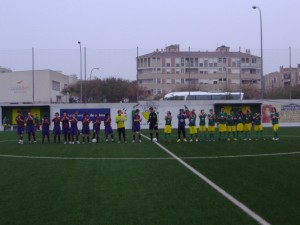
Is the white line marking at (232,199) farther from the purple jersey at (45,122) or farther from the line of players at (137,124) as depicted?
the purple jersey at (45,122)

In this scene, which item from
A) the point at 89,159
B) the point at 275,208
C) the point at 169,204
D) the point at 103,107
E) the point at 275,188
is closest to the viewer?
the point at 275,208

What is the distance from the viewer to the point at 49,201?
8281 millimetres

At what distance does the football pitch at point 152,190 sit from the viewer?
7.00 m

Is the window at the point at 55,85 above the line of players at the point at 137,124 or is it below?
above

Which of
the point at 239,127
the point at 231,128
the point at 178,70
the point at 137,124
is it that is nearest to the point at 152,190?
the point at 137,124

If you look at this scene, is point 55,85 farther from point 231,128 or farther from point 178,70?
point 231,128

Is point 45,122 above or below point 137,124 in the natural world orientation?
above

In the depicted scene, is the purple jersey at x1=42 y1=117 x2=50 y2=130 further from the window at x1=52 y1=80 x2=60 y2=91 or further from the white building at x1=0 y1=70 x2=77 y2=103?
the window at x1=52 y1=80 x2=60 y2=91

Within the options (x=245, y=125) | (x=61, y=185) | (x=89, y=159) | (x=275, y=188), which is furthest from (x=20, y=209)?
(x=245, y=125)

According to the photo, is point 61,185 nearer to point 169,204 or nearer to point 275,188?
point 169,204

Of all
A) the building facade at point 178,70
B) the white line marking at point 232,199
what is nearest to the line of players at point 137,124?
the white line marking at point 232,199

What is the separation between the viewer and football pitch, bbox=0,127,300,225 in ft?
23.0

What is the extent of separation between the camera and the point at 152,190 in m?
9.23

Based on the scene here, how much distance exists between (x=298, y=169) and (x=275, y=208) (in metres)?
5.12
